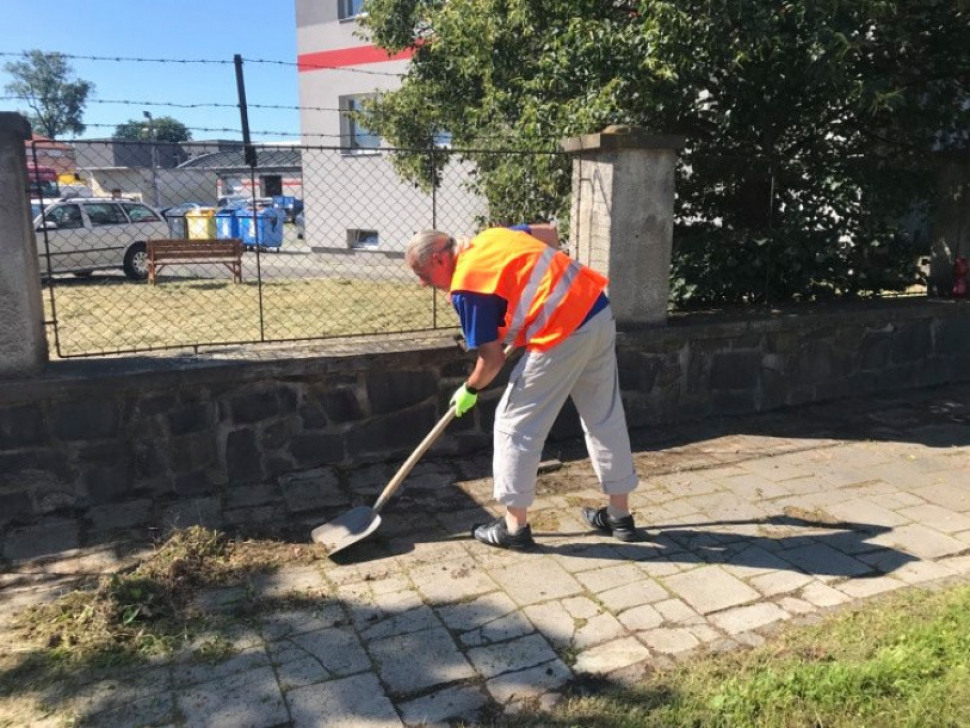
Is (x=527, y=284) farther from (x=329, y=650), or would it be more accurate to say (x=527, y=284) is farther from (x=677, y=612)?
(x=329, y=650)

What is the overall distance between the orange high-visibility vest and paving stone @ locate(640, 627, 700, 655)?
3.98 feet

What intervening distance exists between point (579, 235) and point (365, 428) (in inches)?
74.4

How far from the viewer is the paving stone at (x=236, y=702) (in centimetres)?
245

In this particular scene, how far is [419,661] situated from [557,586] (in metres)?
0.74

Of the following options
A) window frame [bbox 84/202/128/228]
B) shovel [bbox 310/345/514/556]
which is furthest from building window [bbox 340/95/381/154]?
shovel [bbox 310/345/514/556]

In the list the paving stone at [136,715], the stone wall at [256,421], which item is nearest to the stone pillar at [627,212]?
the stone wall at [256,421]

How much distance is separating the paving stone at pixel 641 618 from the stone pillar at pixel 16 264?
120 inches

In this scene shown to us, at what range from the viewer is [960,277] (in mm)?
6492

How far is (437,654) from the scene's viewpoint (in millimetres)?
2781

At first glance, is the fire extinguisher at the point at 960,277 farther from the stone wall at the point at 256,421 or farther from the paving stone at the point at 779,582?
the paving stone at the point at 779,582

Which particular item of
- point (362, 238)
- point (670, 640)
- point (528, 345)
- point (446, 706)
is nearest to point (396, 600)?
point (446, 706)

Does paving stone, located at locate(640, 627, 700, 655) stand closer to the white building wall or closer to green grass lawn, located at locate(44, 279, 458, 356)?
green grass lawn, located at locate(44, 279, 458, 356)

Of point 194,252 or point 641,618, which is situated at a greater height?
point 194,252

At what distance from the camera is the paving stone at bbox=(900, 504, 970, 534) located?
378cm
